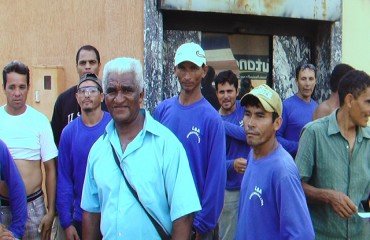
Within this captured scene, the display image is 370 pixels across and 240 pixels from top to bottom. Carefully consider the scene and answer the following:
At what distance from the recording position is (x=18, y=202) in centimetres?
424

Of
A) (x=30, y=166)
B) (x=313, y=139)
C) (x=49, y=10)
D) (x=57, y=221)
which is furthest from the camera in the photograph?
(x=49, y=10)

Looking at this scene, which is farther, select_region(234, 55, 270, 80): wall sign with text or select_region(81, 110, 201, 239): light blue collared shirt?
select_region(234, 55, 270, 80): wall sign with text

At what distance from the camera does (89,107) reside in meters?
4.59

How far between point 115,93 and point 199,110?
1197 millimetres

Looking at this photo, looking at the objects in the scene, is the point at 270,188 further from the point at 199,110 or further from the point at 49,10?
the point at 49,10

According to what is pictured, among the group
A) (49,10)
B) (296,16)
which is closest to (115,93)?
(49,10)

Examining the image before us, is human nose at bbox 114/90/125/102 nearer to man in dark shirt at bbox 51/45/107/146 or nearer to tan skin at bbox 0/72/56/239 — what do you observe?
tan skin at bbox 0/72/56/239

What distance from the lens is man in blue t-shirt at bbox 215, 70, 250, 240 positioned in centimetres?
526

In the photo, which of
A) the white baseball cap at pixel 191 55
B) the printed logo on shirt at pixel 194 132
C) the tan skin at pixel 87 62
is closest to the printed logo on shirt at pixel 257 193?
the printed logo on shirt at pixel 194 132

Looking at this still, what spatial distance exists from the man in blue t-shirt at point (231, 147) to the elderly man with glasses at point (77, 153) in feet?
4.17

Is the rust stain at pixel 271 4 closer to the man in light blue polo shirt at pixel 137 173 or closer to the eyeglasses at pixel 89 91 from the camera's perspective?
the eyeglasses at pixel 89 91

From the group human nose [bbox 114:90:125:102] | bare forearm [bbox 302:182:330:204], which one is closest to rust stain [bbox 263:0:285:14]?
bare forearm [bbox 302:182:330:204]

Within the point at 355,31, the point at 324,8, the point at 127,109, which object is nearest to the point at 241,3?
the point at 324,8

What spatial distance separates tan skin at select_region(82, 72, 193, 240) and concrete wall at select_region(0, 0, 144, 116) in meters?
3.31
